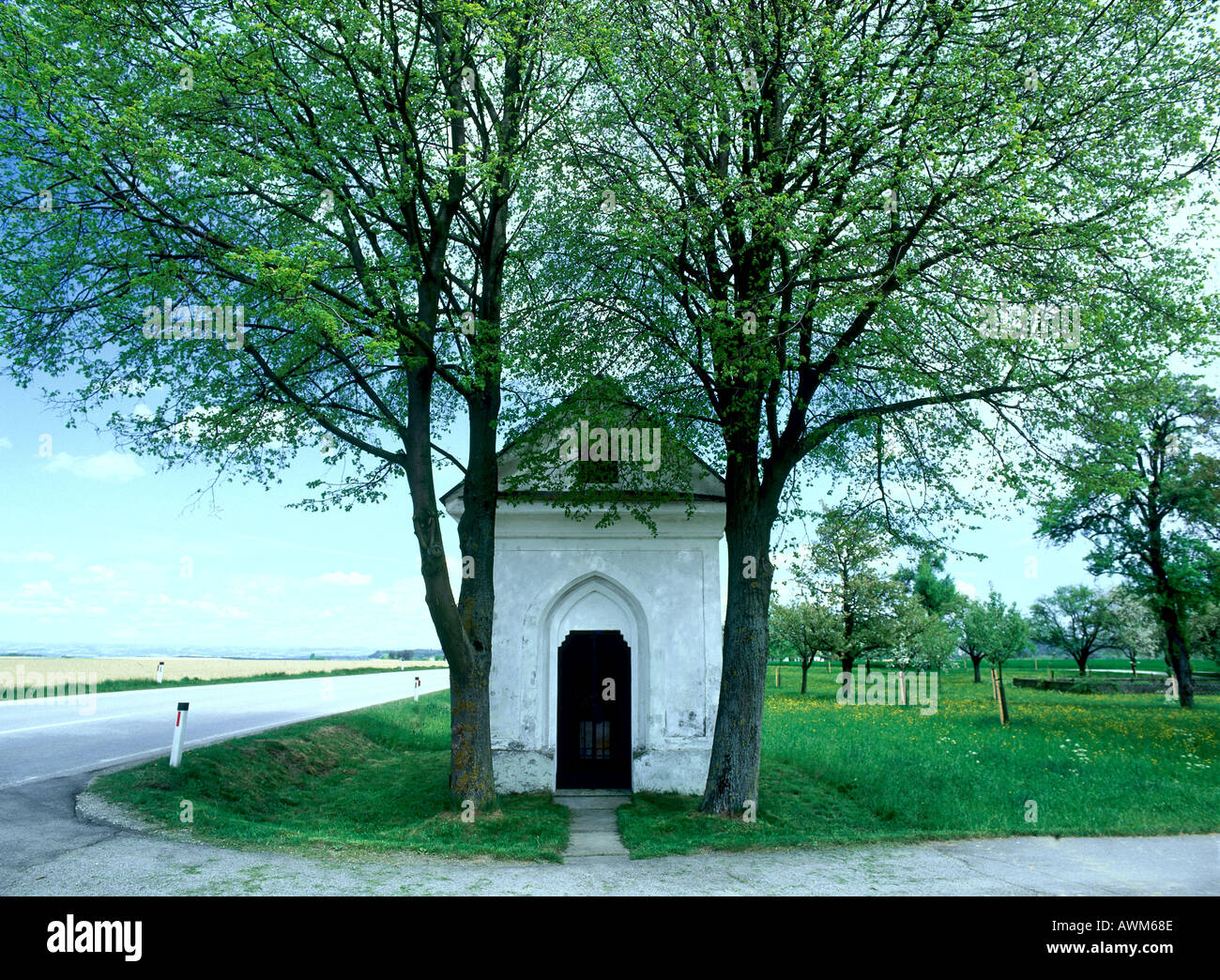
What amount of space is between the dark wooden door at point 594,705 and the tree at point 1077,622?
6148 centimetres

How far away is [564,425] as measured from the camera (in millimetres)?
13211

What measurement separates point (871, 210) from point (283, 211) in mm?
10412

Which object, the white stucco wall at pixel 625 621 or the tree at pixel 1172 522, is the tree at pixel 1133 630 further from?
the white stucco wall at pixel 625 621

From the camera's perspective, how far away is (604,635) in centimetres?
1677

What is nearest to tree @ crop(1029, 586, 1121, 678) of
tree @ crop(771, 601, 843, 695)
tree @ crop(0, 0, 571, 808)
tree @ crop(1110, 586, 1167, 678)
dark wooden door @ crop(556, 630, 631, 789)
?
tree @ crop(1110, 586, 1167, 678)

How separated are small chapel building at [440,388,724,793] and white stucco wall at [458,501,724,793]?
2cm

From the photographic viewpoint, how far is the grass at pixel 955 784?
11.2 metres

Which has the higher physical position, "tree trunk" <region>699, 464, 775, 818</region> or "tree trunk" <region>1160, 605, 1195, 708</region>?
"tree trunk" <region>699, 464, 775, 818</region>

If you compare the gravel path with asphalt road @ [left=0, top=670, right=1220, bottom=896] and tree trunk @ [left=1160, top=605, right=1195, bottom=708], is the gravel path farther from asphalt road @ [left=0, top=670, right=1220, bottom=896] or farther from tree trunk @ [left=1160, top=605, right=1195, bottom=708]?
tree trunk @ [left=1160, top=605, right=1195, bottom=708]

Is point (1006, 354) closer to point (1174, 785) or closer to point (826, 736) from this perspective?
point (1174, 785)

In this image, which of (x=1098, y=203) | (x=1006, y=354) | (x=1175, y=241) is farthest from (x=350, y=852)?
(x=1175, y=241)

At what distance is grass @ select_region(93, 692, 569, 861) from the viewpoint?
9.60 m

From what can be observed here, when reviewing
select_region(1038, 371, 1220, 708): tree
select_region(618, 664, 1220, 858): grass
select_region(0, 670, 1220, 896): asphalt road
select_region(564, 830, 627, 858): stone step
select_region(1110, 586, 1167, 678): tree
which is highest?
select_region(1038, 371, 1220, 708): tree

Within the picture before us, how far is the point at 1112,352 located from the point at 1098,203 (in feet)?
7.86
